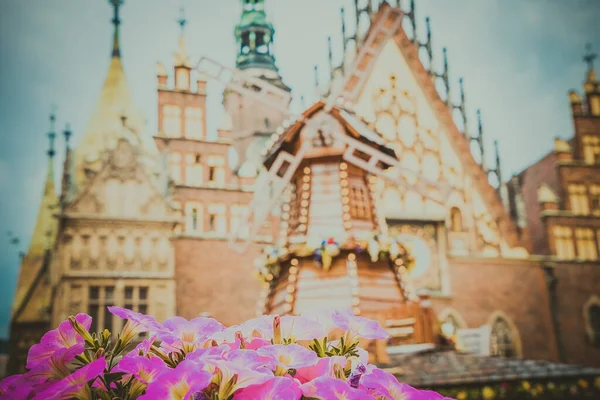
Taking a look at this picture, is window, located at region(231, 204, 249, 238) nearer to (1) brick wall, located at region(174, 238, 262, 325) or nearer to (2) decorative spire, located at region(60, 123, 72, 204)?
(1) brick wall, located at region(174, 238, 262, 325)

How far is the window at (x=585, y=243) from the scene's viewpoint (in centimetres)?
1617

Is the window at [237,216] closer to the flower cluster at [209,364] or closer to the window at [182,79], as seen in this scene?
the window at [182,79]

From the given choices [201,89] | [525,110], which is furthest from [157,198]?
[525,110]

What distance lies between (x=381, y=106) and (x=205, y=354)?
1542cm

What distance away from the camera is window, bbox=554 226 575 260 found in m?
16.1

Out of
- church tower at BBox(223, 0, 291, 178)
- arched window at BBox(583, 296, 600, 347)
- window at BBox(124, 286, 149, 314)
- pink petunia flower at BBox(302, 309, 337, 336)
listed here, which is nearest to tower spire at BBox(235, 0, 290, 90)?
church tower at BBox(223, 0, 291, 178)

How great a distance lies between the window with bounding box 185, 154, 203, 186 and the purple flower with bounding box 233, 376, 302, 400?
1318 cm

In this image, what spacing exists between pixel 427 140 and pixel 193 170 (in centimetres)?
630

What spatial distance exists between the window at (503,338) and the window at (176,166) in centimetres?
840

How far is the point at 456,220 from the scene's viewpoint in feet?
51.9

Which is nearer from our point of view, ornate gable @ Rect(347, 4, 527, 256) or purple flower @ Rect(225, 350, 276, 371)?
purple flower @ Rect(225, 350, 276, 371)

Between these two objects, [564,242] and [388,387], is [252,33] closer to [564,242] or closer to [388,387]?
[564,242]

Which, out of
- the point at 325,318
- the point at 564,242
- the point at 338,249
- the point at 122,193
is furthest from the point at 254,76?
the point at 325,318

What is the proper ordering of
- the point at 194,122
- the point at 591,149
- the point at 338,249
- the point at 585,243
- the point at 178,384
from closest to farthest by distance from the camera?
the point at 178,384, the point at 338,249, the point at 194,122, the point at 585,243, the point at 591,149
